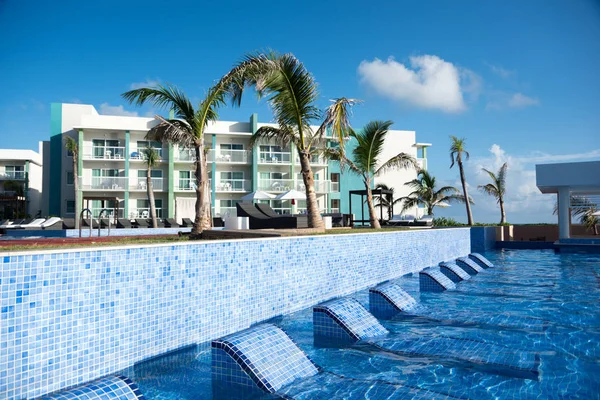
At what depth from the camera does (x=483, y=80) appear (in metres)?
21.8

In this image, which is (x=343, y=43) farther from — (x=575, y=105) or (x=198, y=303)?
(x=198, y=303)

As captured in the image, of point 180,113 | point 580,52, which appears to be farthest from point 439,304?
point 580,52

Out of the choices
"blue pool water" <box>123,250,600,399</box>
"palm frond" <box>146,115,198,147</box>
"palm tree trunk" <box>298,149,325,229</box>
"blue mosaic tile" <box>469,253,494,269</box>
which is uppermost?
"palm frond" <box>146,115,198,147</box>

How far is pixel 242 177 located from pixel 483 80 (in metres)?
19.1

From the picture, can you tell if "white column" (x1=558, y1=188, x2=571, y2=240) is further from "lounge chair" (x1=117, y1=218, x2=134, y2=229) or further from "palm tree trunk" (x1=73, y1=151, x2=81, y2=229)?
"palm tree trunk" (x1=73, y1=151, x2=81, y2=229)

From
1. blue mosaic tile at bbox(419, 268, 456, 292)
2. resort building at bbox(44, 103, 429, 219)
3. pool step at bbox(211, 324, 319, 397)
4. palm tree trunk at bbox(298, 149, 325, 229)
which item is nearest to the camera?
pool step at bbox(211, 324, 319, 397)

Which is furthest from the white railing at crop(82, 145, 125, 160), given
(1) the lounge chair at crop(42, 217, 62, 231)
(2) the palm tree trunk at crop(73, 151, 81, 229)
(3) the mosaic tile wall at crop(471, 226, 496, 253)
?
(3) the mosaic tile wall at crop(471, 226, 496, 253)

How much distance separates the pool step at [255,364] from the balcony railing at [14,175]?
3858 centimetres

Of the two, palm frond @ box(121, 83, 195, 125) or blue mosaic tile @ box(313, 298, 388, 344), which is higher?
palm frond @ box(121, 83, 195, 125)

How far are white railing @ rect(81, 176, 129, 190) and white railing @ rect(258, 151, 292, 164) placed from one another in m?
9.97

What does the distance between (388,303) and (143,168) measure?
2818cm

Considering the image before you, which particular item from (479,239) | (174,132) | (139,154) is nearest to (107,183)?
(139,154)

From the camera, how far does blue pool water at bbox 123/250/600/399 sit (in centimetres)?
413

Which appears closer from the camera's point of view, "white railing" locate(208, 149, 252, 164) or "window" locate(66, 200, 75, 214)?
"window" locate(66, 200, 75, 214)
